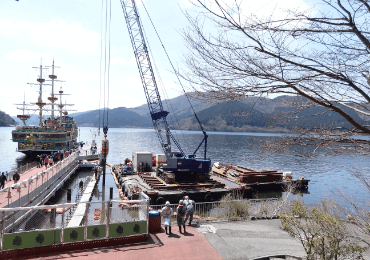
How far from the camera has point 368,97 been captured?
20.2 feet

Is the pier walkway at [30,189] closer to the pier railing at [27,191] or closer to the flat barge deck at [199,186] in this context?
the pier railing at [27,191]

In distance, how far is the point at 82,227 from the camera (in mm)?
10938

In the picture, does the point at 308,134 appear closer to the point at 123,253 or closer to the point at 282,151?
the point at 282,151

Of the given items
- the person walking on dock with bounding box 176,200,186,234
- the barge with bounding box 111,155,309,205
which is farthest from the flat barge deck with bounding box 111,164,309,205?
the person walking on dock with bounding box 176,200,186,234

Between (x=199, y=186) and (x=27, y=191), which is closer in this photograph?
(x=27, y=191)

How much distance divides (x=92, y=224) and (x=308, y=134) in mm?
9289

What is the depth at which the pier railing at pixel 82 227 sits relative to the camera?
1004cm

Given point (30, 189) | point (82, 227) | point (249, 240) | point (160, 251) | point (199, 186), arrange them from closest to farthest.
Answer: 1. point (160, 251)
2. point (82, 227)
3. point (249, 240)
4. point (30, 189)
5. point (199, 186)

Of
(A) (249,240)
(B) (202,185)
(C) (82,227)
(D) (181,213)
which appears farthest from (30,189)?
(B) (202,185)

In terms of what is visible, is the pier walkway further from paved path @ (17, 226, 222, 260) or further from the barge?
paved path @ (17, 226, 222, 260)

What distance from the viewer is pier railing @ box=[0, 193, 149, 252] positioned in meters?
10.0

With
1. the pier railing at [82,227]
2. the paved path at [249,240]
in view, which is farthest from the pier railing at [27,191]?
the paved path at [249,240]

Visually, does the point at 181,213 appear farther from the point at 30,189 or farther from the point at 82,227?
the point at 30,189

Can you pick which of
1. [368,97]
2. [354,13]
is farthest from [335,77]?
[354,13]
